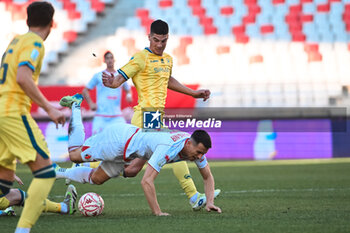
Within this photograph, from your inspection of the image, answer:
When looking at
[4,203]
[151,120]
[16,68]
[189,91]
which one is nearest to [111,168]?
[151,120]

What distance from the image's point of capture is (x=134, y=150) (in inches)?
260

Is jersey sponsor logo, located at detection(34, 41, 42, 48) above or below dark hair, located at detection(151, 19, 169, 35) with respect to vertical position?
below

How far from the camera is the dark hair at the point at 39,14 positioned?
482cm

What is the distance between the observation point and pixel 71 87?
54.4ft

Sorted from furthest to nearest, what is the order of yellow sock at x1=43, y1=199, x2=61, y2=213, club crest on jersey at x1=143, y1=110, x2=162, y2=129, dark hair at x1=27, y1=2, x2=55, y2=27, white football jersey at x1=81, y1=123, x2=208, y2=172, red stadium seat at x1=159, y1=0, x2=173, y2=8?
1. red stadium seat at x1=159, y1=0, x2=173, y2=8
2. club crest on jersey at x1=143, y1=110, x2=162, y2=129
3. white football jersey at x1=81, y1=123, x2=208, y2=172
4. yellow sock at x1=43, y1=199, x2=61, y2=213
5. dark hair at x1=27, y1=2, x2=55, y2=27

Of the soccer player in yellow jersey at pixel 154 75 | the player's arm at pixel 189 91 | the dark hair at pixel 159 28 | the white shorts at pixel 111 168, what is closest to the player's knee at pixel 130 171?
the white shorts at pixel 111 168

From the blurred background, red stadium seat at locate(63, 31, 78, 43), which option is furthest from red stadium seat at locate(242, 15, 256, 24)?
red stadium seat at locate(63, 31, 78, 43)

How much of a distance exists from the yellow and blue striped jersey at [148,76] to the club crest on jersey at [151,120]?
10cm

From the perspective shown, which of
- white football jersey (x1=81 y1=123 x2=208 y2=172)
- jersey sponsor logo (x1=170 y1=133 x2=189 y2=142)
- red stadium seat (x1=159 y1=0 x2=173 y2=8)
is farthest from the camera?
red stadium seat (x1=159 y1=0 x2=173 y2=8)

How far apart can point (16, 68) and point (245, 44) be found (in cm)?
1366

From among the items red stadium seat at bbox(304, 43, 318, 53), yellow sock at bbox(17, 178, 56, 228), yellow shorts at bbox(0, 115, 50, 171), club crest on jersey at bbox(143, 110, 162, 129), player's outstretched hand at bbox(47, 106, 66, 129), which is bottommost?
yellow sock at bbox(17, 178, 56, 228)

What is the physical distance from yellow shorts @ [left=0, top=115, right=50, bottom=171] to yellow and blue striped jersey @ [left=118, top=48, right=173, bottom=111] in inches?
112

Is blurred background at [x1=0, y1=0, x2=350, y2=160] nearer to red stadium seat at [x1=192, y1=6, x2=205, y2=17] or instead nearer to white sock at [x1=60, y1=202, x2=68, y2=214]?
red stadium seat at [x1=192, y1=6, x2=205, y2=17]

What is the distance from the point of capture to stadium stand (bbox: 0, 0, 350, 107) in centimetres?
1591
